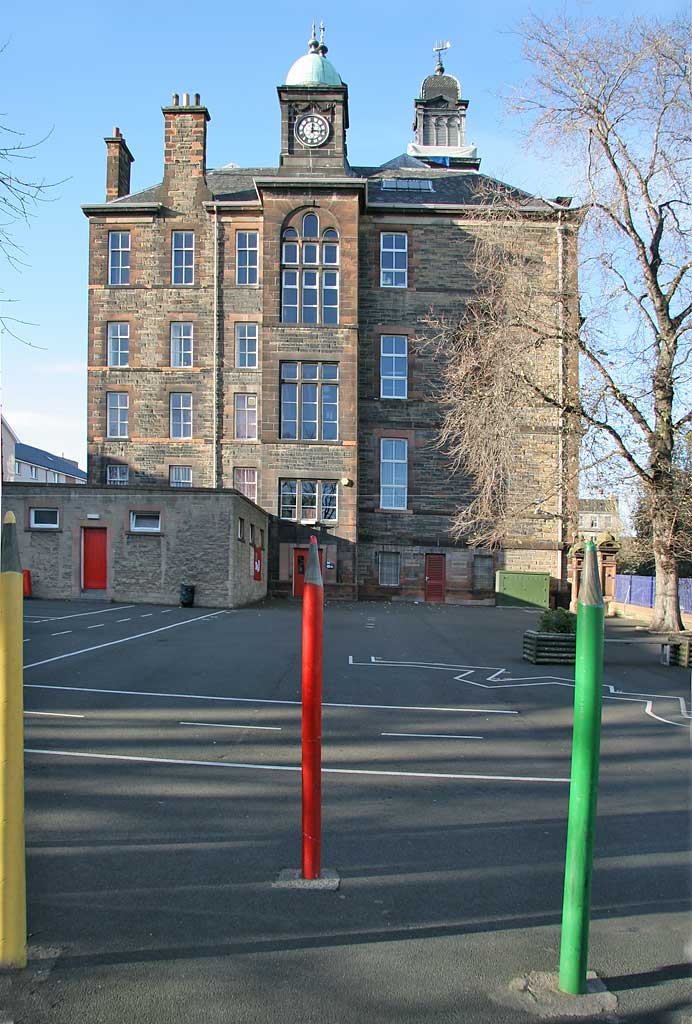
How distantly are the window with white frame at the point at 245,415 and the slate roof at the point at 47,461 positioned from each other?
158 feet

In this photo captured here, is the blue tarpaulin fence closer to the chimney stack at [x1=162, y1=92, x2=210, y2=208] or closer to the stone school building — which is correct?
the stone school building

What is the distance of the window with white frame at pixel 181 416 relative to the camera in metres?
43.2

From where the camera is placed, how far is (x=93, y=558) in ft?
103

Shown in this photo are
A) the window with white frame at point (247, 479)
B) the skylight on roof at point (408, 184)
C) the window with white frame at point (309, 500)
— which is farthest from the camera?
the skylight on roof at point (408, 184)

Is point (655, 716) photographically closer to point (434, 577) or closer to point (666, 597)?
point (666, 597)

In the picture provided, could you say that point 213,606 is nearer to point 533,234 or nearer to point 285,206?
point 533,234

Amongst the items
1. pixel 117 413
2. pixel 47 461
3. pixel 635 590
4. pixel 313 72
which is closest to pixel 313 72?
pixel 313 72

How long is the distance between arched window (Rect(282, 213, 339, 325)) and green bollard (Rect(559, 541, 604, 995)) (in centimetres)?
3872

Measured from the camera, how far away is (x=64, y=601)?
3073 cm

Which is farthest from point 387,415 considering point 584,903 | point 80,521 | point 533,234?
point 584,903

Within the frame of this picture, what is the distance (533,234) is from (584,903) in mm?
29615

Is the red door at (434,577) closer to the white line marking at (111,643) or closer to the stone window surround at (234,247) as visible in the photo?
the stone window surround at (234,247)

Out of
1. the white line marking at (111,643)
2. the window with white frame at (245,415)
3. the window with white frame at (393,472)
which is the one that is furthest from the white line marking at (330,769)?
the window with white frame at (245,415)

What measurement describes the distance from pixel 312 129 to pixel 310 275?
7696 millimetres
